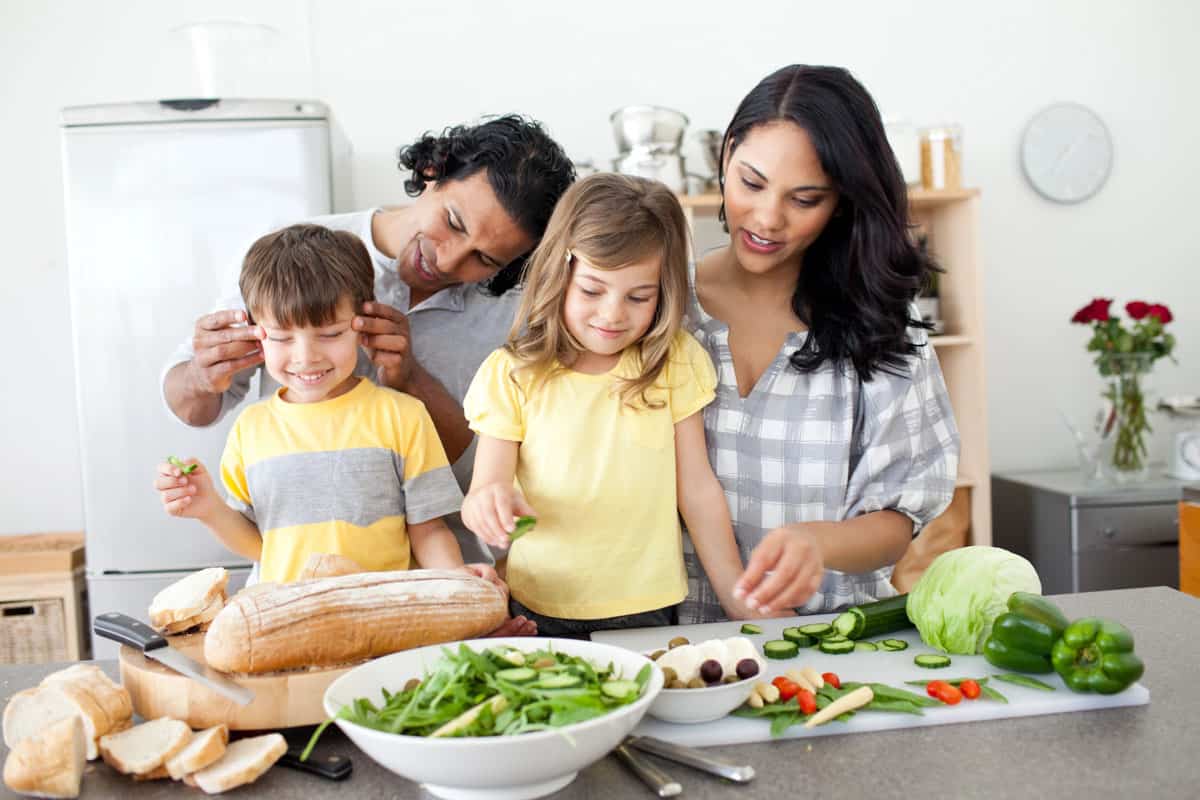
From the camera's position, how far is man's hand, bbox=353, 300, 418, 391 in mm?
1627

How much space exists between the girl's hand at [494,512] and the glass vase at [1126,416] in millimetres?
2769

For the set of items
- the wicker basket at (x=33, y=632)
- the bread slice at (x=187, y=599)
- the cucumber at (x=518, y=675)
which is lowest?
the wicker basket at (x=33, y=632)

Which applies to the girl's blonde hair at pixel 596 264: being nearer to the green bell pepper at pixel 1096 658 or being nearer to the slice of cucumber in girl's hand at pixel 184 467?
the slice of cucumber in girl's hand at pixel 184 467

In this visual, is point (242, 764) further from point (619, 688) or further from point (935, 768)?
point (935, 768)

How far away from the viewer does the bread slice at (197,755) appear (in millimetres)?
922

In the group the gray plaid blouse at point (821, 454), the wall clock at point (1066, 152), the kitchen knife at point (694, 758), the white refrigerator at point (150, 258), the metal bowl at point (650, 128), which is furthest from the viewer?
the wall clock at point (1066, 152)

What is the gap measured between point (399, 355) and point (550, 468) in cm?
36

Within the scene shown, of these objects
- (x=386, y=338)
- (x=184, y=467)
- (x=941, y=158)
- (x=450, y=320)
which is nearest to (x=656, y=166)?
(x=941, y=158)

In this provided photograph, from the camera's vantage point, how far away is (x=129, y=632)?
1101 mm

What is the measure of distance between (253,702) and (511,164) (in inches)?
41.6

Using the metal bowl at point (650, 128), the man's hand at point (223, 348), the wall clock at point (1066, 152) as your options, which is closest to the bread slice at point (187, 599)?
the man's hand at point (223, 348)

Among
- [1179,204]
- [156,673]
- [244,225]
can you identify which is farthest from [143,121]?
[1179,204]

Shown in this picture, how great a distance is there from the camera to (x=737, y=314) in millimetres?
1697

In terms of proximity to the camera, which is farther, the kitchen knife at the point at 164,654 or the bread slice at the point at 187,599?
the bread slice at the point at 187,599
